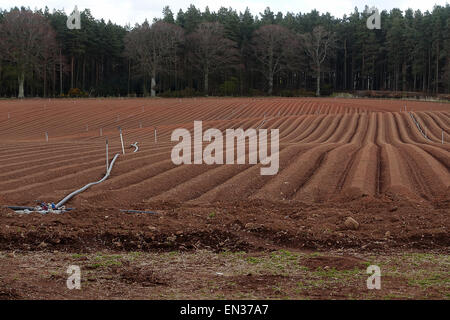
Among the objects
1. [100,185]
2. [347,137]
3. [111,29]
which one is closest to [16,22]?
[111,29]

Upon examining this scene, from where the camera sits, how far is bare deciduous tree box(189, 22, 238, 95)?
226 ft

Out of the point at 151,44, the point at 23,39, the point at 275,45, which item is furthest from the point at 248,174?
the point at 275,45

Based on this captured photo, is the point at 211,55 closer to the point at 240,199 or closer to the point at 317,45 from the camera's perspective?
the point at 317,45

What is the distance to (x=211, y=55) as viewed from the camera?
228 ft

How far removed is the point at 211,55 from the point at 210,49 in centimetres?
114

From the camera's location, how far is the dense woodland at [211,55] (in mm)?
66125

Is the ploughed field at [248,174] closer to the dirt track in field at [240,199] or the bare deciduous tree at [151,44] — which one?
the dirt track in field at [240,199]

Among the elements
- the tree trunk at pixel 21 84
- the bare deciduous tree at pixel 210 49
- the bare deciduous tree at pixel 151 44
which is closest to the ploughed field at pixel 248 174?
the tree trunk at pixel 21 84

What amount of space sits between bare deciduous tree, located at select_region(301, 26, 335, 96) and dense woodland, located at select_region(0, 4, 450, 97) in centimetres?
18

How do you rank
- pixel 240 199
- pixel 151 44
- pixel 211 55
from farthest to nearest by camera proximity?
pixel 211 55
pixel 151 44
pixel 240 199

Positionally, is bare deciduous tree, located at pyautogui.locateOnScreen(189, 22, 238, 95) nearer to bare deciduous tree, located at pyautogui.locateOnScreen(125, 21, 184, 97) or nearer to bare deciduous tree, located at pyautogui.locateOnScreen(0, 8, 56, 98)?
bare deciduous tree, located at pyautogui.locateOnScreen(125, 21, 184, 97)

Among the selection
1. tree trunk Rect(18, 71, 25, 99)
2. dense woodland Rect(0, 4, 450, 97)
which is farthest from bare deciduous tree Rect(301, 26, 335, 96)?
tree trunk Rect(18, 71, 25, 99)

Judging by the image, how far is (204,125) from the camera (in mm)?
34781

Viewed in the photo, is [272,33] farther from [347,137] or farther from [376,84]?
[347,137]
